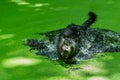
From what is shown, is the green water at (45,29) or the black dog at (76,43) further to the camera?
the black dog at (76,43)

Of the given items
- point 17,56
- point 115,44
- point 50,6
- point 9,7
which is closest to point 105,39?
point 115,44

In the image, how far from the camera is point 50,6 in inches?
151

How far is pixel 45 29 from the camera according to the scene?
319 cm

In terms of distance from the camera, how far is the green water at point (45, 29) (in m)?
2.40

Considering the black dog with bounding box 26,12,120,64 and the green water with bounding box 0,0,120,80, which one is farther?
the black dog with bounding box 26,12,120,64

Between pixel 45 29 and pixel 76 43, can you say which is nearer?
pixel 76 43

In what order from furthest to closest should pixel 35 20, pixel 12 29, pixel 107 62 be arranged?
1. pixel 35 20
2. pixel 12 29
3. pixel 107 62

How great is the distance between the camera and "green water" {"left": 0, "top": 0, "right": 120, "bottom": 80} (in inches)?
94.6

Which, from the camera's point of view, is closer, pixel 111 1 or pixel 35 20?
pixel 35 20

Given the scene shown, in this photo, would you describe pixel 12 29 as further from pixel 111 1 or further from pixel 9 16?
pixel 111 1

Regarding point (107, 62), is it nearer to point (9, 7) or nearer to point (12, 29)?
point (12, 29)

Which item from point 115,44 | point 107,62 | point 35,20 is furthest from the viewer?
point 35,20

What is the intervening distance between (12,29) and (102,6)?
108 cm

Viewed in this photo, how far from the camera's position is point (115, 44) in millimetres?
2893
